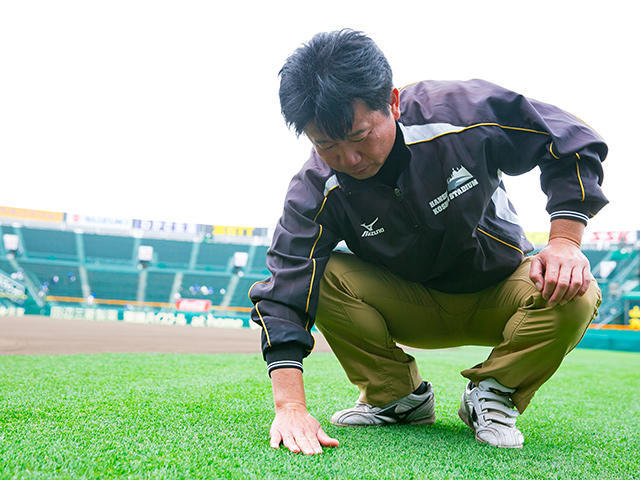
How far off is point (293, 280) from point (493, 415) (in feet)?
2.77

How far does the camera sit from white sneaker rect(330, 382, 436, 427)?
6.89 feet

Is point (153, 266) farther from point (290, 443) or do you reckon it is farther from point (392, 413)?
point (290, 443)

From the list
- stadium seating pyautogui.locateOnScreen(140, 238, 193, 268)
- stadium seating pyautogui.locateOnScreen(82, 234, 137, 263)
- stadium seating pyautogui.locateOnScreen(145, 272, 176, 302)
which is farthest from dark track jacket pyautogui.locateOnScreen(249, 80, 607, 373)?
stadium seating pyautogui.locateOnScreen(82, 234, 137, 263)

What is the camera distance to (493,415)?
73.2 inches

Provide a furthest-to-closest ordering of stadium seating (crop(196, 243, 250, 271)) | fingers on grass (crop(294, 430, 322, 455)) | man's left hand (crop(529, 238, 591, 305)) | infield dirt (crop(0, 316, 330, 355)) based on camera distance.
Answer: stadium seating (crop(196, 243, 250, 271)) → infield dirt (crop(0, 316, 330, 355)) → man's left hand (crop(529, 238, 591, 305)) → fingers on grass (crop(294, 430, 322, 455))

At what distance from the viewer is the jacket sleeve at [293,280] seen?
173 centimetres

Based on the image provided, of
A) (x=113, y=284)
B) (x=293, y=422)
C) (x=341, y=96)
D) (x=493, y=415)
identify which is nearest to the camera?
(x=341, y=96)

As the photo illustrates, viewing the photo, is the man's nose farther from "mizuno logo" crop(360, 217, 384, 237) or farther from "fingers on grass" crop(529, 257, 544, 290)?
"fingers on grass" crop(529, 257, 544, 290)

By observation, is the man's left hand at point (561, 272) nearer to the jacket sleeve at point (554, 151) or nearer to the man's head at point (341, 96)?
the jacket sleeve at point (554, 151)

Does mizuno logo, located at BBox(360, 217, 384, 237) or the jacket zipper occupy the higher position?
the jacket zipper

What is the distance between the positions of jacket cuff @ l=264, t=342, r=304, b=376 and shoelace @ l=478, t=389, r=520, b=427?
691 mm

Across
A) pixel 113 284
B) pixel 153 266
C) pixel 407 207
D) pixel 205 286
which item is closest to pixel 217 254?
pixel 205 286

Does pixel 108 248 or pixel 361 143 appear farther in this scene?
pixel 108 248

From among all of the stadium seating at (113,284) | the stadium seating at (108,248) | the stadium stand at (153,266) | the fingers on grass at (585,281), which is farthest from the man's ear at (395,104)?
the stadium seating at (108,248)
